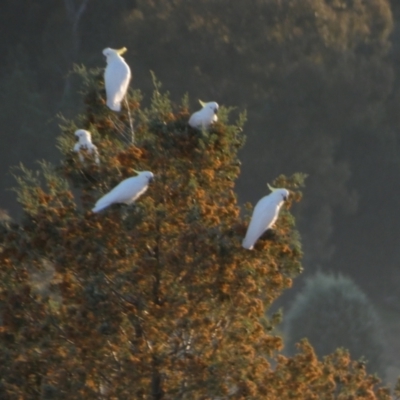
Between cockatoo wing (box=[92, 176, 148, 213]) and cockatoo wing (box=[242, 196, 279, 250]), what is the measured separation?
501mm

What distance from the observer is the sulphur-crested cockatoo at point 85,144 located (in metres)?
4.84

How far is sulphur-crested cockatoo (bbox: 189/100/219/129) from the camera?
15.7 feet

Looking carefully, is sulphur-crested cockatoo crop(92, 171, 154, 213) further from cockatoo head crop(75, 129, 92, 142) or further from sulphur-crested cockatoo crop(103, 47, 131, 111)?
sulphur-crested cockatoo crop(103, 47, 131, 111)

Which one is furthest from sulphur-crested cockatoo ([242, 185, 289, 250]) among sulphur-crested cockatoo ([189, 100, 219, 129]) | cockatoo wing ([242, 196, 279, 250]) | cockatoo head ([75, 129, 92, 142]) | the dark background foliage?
the dark background foliage

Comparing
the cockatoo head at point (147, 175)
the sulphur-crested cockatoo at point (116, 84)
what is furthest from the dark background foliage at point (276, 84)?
the cockatoo head at point (147, 175)

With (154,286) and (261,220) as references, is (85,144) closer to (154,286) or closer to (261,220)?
(154,286)

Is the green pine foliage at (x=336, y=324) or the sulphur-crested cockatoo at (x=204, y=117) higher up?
the green pine foliage at (x=336, y=324)

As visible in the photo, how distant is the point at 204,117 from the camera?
191 inches

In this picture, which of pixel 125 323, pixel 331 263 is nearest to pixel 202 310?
pixel 125 323

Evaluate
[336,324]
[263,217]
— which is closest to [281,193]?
[263,217]

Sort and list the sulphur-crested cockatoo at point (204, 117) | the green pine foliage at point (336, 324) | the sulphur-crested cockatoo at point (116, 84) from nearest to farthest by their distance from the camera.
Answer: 1. the sulphur-crested cockatoo at point (204, 117)
2. the sulphur-crested cockatoo at point (116, 84)
3. the green pine foliage at point (336, 324)

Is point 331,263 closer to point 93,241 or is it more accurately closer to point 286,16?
point 286,16

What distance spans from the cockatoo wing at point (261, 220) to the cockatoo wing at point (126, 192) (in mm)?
501

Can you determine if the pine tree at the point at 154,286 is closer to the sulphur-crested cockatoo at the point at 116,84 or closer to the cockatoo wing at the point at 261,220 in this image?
the cockatoo wing at the point at 261,220
